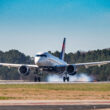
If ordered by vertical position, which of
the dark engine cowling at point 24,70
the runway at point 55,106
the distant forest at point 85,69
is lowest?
the runway at point 55,106

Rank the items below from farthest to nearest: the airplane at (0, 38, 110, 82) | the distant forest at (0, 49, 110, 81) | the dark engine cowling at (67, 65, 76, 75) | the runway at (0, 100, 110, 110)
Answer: the distant forest at (0, 49, 110, 81), the dark engine cowling at (67, 65, 76, 75), the airplane at (0, 38, 110, 82), the runway at (0, 100, 110, 110)

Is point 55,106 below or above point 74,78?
below

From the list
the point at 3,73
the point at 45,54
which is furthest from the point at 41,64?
the point at 3,73

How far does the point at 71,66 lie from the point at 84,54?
45098 millimetres

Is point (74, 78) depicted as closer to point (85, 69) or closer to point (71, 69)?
point (71, 69)

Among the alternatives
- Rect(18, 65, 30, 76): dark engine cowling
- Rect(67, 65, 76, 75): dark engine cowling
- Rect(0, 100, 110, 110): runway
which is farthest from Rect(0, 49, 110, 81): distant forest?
Rect(0, 100, 110, 110): runway

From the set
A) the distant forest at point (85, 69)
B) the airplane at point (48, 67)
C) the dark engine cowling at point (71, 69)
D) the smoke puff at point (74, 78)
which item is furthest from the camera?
the distant forest at point (85, 69)

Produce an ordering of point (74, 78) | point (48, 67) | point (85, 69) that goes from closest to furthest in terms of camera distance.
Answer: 1. point (48, 67)
2. point (74, 78)
3. point (85, 69)

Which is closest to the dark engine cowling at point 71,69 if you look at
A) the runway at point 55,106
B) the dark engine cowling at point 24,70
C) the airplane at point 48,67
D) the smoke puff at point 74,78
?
the airplane at point 48,67

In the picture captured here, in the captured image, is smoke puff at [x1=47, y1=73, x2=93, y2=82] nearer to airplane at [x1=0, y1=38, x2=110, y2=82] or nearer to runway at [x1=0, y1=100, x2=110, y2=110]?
airplane at [x1=0, y1=38, x2=110, y2=82]

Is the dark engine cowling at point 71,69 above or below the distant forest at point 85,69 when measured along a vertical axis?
below

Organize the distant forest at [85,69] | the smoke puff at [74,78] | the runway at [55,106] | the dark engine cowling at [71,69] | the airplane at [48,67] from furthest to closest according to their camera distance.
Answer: the distant forest at [85,69] → the smoke puff at [74,78] → the dark engine cowling at [71,69] → the airplane at [48,67] → the runway at [55,106]

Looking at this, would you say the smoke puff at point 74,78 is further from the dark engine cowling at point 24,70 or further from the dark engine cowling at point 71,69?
the dark engine cowling at point 24,70

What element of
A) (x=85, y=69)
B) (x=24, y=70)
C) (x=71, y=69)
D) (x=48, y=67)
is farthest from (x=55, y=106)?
(x=85, y=69)
